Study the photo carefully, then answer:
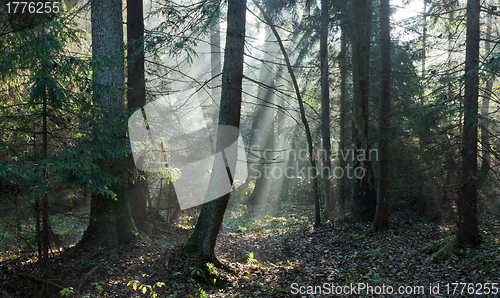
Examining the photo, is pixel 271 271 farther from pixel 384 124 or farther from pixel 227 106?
pixel 384 124

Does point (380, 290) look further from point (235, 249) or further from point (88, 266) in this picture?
point (88, 266)

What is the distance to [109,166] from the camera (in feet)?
23.4

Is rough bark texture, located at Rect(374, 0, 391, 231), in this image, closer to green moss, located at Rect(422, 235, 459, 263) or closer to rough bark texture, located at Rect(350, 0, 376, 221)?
rough bark texture, located at Rect(350, 0, 376, 221)

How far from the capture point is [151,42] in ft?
23.3

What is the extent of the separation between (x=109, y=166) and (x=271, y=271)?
438cm

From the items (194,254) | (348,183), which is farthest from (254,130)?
(194,254)

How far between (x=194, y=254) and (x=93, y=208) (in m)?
2.72
